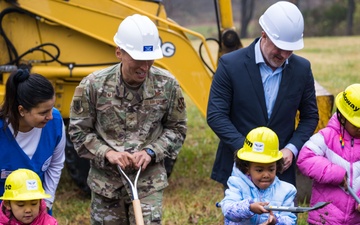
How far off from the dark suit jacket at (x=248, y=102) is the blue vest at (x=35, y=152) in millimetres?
1018

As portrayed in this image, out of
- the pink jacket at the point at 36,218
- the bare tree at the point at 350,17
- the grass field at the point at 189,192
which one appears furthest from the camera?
the bare tree at the point at 350,17

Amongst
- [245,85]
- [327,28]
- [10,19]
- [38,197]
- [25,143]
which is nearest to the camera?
[38,197]

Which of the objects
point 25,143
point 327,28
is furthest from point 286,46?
point 327,28

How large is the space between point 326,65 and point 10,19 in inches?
532

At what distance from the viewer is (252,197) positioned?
4926mm

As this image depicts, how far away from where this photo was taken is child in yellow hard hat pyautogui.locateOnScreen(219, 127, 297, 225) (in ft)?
15.9

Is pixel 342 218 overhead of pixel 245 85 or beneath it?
beneath

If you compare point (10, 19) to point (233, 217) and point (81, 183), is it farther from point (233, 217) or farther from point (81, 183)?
point (233, 217)

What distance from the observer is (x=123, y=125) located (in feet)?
17.1

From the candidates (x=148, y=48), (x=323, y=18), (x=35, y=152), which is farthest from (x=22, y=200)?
(x=323, y=18)

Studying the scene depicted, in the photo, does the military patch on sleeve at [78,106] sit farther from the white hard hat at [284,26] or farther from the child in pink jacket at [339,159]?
the child in pink jacket at [339,159]

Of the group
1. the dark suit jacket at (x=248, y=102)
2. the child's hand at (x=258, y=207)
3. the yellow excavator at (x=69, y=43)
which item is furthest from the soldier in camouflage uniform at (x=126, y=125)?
the yellow excavator at (x=69, y=43)

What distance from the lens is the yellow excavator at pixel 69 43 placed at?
837cm

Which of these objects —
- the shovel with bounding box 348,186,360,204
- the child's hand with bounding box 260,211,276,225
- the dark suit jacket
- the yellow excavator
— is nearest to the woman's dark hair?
the dark suit jacket
